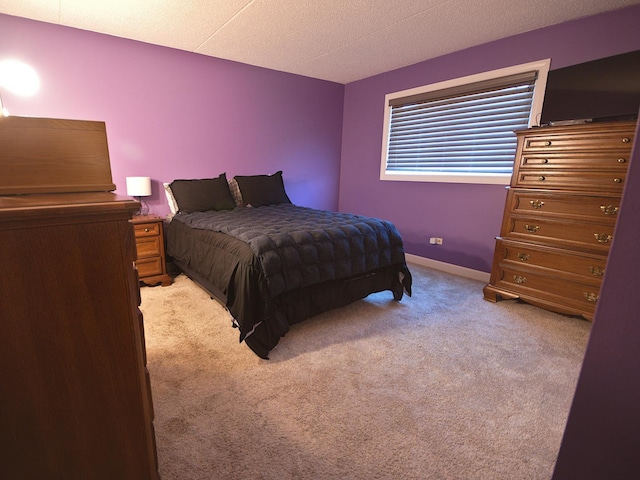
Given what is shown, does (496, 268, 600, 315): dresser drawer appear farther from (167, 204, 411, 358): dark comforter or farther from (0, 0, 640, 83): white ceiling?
(0, 0, 640, 83): white ceiling

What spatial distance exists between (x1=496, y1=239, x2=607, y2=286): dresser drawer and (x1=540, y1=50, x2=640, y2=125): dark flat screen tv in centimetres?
101

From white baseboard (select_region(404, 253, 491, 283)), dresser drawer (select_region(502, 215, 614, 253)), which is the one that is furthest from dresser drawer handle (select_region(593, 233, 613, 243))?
white baseboard (select_region(404, 253, 491, 283))

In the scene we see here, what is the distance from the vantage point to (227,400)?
151 cm

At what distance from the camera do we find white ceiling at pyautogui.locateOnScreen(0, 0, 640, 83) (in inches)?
93.4

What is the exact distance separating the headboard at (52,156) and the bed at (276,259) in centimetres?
112

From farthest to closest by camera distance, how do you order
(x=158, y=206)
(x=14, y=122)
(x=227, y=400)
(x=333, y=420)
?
1. (x=158, y=206)
2. (x=227, y=400)
3. (x=333, y=420)
4. (x=14, y=122)

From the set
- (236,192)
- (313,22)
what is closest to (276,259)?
(236,192)

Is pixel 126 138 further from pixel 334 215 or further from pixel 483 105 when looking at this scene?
pixel 483 105

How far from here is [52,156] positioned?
789 mm

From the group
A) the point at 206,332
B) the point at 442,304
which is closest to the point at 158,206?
the point at 206,332

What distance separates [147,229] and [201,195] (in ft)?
2.02

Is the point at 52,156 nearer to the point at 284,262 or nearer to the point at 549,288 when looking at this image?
the point at 284,262

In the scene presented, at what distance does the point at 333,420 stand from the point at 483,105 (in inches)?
129

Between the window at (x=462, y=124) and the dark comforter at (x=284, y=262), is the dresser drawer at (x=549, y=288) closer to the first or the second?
the dark comforter at (x=284, y=262)
